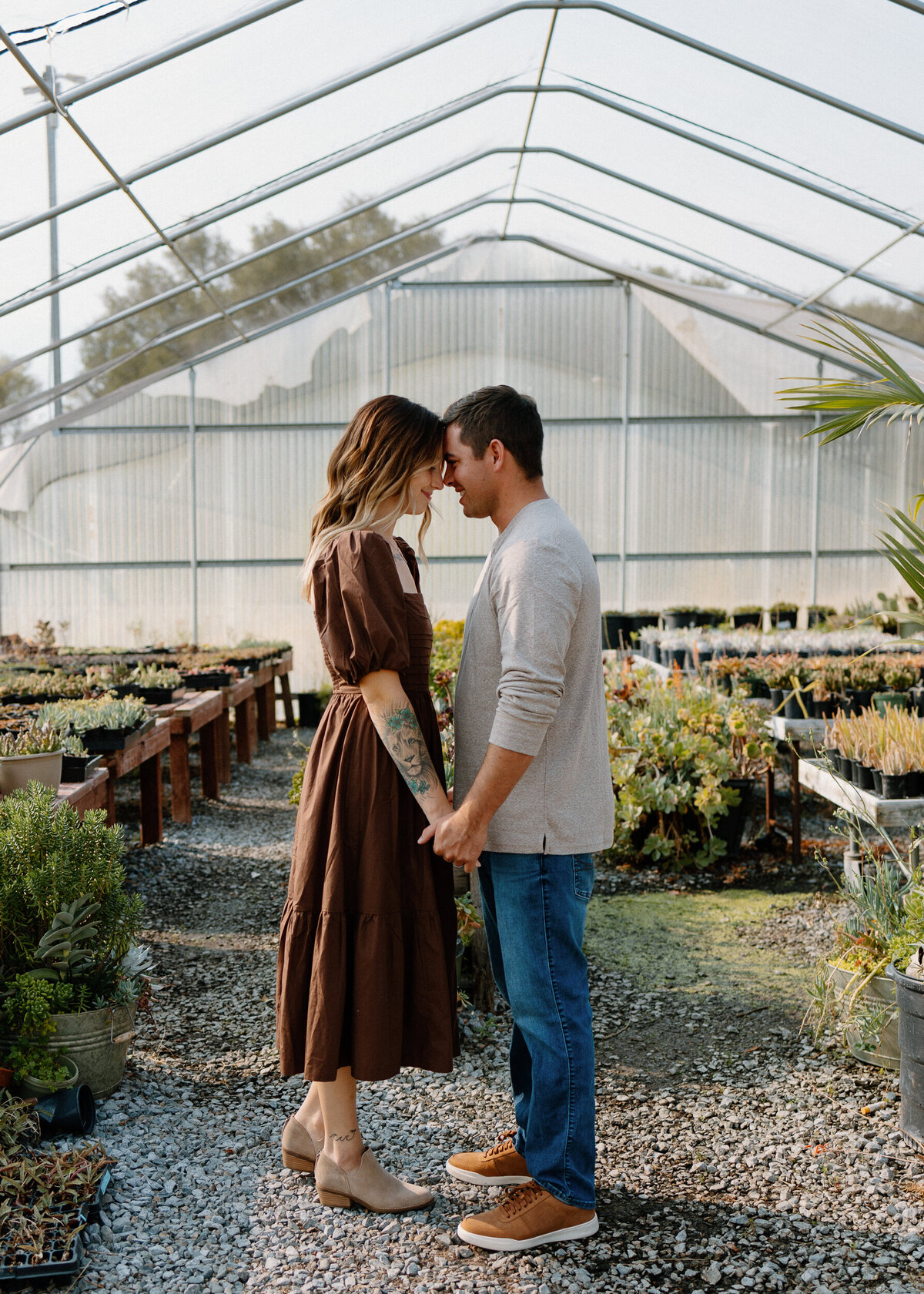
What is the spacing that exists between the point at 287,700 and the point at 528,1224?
24.3 ft

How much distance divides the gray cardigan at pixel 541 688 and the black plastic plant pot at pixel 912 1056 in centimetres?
95

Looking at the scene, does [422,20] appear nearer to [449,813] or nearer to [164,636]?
[449,813]

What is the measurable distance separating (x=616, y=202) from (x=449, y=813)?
747 cm

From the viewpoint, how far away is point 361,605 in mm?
1874

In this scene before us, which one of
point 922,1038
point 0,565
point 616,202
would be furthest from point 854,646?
point 0,565

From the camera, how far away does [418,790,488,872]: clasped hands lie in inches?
71.7

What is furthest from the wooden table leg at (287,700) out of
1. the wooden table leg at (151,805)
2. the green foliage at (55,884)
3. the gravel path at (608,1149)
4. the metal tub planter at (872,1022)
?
the metal tub planter at (872,1022)

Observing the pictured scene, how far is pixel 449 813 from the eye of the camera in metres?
1.87

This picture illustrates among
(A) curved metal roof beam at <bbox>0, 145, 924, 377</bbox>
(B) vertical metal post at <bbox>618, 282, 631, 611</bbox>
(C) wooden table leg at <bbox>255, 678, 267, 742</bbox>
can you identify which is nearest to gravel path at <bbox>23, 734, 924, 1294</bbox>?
(A) curved metal roof beam at <bbox>0, 145, 924, 377</bbox>

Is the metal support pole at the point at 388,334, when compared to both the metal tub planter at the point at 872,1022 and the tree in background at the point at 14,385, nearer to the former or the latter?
the tree in background at the point at 14,385

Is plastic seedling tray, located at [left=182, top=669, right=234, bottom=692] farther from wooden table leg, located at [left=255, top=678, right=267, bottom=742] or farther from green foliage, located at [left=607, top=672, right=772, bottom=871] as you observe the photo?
green foliage, located at [left=607, top=672, right=772, bottom=871]

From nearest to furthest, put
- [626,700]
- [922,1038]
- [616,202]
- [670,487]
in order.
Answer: [922,1038], [626,700], [616,202], [670,487]

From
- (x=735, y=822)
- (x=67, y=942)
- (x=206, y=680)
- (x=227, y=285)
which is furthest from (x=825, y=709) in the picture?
(x=227, y=285)

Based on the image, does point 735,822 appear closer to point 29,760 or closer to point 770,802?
point 770,802
